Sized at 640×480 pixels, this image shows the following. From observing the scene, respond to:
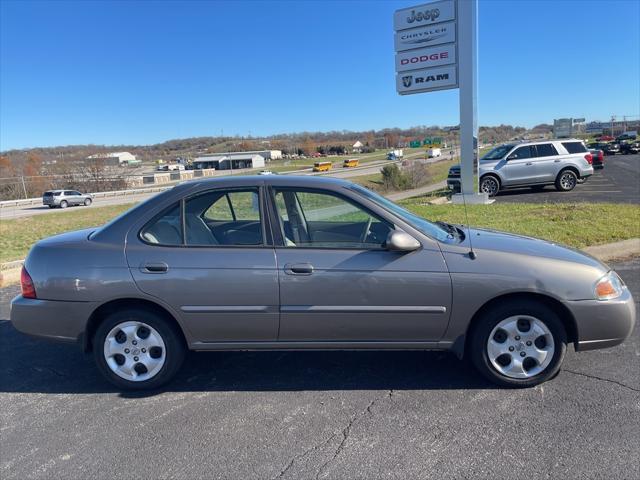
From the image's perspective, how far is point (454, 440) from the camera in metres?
2.87

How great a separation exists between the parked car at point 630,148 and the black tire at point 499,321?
180 ft

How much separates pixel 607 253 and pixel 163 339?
265 inches

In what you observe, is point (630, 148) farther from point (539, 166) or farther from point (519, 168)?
point (519, 168)

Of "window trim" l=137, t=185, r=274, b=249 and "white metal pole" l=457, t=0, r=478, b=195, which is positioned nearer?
"window trim" l=137, t=185, r=274, b=249

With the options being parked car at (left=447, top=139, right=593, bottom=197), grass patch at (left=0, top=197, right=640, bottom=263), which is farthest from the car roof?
parked car at (left=447, top=139, right=593, bottom=197)

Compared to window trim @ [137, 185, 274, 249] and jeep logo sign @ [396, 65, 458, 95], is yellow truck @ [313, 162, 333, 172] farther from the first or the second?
window trim @ [137, 185, 274, 249]

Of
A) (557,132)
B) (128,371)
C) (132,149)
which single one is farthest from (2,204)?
(132,149)

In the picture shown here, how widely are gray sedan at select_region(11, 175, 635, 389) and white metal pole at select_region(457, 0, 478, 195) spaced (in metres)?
11.4

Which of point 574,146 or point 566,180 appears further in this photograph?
point 574,146

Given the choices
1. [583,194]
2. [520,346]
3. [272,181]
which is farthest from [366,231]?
[583,194]

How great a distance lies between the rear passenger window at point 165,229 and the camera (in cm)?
356

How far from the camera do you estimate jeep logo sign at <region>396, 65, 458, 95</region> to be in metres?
15.0

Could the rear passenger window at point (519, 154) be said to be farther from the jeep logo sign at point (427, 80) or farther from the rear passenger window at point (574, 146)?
the jeep logo sign at point (427, 80)

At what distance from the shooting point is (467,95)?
14430 millimetres
